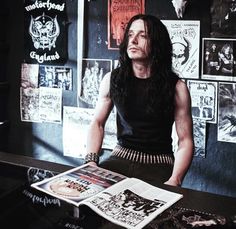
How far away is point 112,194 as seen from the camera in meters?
1.17

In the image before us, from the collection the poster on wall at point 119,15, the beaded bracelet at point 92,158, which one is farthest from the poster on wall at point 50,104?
the beaded bracelet at point 92,158

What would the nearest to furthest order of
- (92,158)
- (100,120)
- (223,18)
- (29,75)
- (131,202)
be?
1. (131,202)
2. (92,158)
3. (100,120)
4. (223,18)
5. (29,75)

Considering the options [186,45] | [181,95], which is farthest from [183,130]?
[186,45]

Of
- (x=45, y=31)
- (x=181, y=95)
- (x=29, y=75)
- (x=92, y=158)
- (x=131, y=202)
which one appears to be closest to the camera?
(x=131, y=202)

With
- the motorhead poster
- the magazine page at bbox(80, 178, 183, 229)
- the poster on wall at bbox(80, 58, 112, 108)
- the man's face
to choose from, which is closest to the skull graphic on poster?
the motorhead poster

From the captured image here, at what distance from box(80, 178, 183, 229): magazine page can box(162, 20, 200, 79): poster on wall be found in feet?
4.42

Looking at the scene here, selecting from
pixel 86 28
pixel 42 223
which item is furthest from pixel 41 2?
pixel 42 223

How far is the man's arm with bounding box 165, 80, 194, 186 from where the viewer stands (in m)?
1.65

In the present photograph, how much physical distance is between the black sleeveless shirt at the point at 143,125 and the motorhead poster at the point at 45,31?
1153 mm

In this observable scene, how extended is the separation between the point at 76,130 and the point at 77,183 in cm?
164

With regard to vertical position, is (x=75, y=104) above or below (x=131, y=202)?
above

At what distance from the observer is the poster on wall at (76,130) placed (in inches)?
111

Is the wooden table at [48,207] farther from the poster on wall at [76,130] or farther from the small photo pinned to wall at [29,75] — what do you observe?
the small photo pinned to wall at [29,75]

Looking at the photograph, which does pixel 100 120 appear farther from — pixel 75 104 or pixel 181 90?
pixel 75 104
